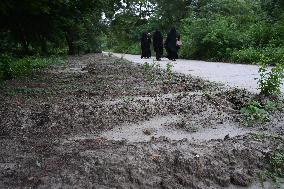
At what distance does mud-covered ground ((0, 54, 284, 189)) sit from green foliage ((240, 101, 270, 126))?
0.15 meters

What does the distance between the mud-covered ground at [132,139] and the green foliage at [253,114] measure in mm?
146

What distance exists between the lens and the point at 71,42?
3338cm

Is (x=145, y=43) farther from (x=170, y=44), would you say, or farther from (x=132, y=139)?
(x=132, y=139)

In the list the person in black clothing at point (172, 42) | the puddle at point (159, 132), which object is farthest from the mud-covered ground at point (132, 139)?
the person in black clothing at point (172, 42)

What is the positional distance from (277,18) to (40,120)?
18.2 m

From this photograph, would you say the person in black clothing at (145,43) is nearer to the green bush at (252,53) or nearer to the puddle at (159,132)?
the green bush at (252,53)

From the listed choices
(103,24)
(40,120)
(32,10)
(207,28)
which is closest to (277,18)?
(207,28)

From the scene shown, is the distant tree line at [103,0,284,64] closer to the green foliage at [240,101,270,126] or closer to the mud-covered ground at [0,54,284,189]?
the mud-covered ground at [0,54,284,189]

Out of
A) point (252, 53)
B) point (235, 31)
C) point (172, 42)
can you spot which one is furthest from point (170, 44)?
point (252, 53)

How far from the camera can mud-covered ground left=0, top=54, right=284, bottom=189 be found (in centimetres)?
427

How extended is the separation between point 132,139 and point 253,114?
200cm

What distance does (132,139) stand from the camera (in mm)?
5652

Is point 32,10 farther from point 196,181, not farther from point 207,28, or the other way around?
point 207,28

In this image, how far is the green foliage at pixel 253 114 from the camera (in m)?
6.29
